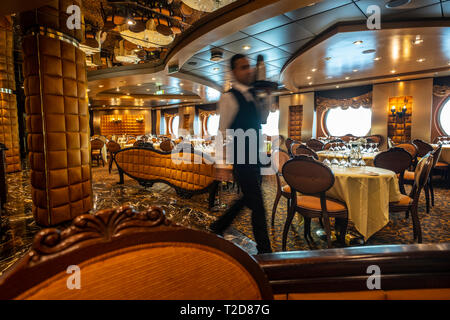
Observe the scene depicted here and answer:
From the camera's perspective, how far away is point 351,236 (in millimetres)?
2604

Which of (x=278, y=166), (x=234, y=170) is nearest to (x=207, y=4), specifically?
(x=278, y=166)

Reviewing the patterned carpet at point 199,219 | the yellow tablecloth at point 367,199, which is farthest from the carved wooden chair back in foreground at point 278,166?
the yellow tablecloth at point 367,199

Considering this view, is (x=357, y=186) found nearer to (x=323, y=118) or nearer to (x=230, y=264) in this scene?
(x=230, y=264)

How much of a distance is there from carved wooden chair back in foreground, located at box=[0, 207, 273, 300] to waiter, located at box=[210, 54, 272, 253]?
1652 mm

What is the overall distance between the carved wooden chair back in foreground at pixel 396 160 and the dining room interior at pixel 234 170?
0.02 m

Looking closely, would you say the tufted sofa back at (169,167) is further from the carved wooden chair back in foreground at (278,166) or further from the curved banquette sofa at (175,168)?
the carved wooden chair back in foreground at (278,166)

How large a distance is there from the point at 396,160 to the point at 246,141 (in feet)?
8.44

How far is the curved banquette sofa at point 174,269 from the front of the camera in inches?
13.5

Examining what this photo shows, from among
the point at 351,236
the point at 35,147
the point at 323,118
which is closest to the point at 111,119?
the point at 323,118

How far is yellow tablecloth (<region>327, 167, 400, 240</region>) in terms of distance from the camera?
7.82 feet

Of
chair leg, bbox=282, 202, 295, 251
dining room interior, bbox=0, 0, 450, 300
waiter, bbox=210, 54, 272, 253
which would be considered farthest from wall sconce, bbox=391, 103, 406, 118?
waiter, bbox=210, 54, 272, 253

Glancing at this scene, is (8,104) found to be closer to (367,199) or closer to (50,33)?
(50,33)

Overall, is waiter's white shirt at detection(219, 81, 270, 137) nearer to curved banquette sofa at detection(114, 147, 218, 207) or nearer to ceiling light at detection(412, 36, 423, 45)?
curved banquette sofa at detection(114, 147, 218, 207)
